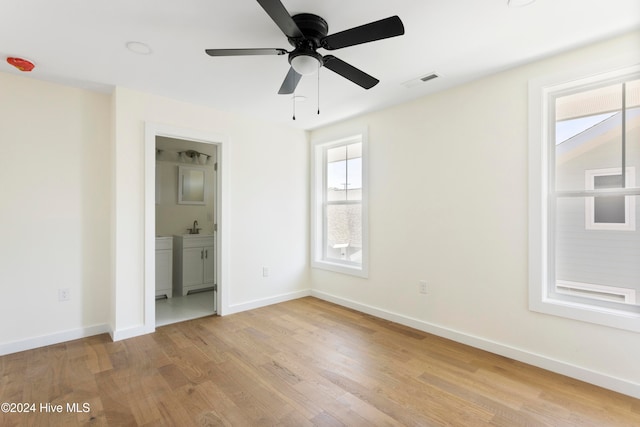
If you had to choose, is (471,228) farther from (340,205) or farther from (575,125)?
(340,205)

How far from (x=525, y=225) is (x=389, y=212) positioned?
1.38 m

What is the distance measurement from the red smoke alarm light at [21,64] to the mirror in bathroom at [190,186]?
8.27ft

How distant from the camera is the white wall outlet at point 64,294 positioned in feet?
9.64

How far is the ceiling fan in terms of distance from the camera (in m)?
1.55

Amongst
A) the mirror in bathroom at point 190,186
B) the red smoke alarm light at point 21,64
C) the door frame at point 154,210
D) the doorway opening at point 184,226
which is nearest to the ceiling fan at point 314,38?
the door frame at point 154,210

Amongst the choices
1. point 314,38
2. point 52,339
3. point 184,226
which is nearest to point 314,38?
point 314,38

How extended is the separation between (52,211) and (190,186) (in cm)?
229

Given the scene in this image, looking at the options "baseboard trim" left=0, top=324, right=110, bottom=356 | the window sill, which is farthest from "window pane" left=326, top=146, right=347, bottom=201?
"baseboard trim" left=0, top=324, right=110, bottom=356

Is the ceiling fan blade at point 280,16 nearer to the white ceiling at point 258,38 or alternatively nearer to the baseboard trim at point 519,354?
the white ceiling at point 258,38

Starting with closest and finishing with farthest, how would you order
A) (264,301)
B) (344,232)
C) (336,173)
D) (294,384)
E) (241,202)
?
(294,384) → (241,202) → (264,301) → (344,232) → (336,173)

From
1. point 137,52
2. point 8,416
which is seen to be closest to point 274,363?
point 8,416

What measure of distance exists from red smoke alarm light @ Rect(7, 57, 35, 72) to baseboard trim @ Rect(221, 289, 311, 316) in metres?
3.00

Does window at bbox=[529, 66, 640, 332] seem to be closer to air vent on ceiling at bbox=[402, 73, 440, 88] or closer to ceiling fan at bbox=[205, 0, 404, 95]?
air vent on ceiling at bbox=[402, 73, 440, 88]

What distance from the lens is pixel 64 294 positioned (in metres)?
2.96
